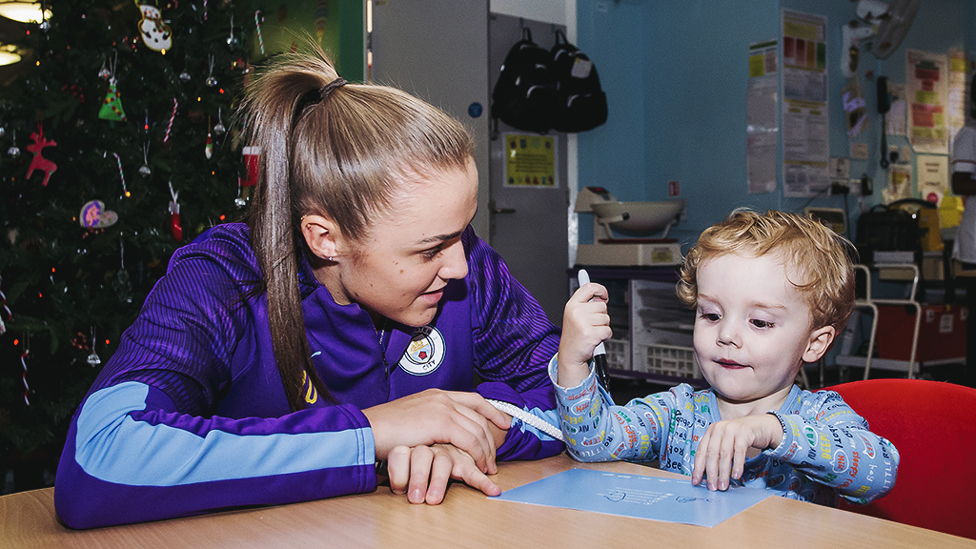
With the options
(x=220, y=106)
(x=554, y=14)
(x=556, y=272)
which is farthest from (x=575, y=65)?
(x=220, y=106)

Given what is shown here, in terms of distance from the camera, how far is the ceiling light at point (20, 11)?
2.92 m

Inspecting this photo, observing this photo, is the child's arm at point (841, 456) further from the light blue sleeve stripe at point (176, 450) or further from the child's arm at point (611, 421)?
the light blue sleeve stripe at point (176, 450)

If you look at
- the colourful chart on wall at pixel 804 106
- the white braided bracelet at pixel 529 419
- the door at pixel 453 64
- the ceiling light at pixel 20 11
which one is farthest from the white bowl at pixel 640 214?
the white braided bracelet at pixel 529 419

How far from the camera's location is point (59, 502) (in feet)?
2.34

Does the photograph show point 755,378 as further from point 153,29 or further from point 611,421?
point 153,29

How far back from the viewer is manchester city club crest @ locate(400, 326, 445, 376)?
108cm

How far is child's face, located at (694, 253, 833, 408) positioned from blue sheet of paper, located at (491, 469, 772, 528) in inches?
9.0

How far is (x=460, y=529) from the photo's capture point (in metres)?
0.67

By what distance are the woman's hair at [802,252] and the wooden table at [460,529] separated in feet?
1.23

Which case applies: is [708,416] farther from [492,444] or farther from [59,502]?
[59,502]

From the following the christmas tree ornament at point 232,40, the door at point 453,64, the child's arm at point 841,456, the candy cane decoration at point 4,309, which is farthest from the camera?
the door at point 453,64

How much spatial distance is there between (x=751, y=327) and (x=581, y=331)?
26 cm

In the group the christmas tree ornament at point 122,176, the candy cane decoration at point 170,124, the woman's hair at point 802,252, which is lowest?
the woman's hair at point 802,252

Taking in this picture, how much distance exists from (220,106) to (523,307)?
2.36 m
